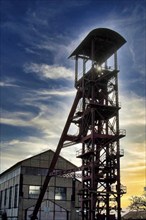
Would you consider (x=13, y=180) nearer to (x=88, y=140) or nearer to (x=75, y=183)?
(x=75, y=183)

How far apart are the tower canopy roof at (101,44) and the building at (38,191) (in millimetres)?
17927

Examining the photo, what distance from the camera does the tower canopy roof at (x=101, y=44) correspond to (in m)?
36.8

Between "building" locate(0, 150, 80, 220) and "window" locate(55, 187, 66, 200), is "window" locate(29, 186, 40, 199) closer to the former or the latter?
"building" locate(0, 150, 80, 220)

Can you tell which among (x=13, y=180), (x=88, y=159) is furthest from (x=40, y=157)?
(x=88, y=159)

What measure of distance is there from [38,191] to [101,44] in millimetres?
23098

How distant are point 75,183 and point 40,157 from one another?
21.9 ft

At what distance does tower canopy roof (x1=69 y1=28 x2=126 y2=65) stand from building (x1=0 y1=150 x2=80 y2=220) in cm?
1793

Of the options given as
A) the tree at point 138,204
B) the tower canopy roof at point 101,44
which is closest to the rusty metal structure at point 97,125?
the tower canopy roof at point 101,44

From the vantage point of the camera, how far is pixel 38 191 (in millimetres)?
48094

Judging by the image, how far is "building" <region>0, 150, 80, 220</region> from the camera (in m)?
47.1

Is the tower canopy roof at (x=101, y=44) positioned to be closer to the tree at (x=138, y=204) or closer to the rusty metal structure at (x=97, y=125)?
the rusty metal structure at (x=97, y=125)

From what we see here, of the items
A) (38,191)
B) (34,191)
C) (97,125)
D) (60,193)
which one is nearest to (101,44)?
(97,125)

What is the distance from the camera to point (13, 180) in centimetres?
5247

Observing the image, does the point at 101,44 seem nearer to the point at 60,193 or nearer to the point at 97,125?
the point at 97,125
